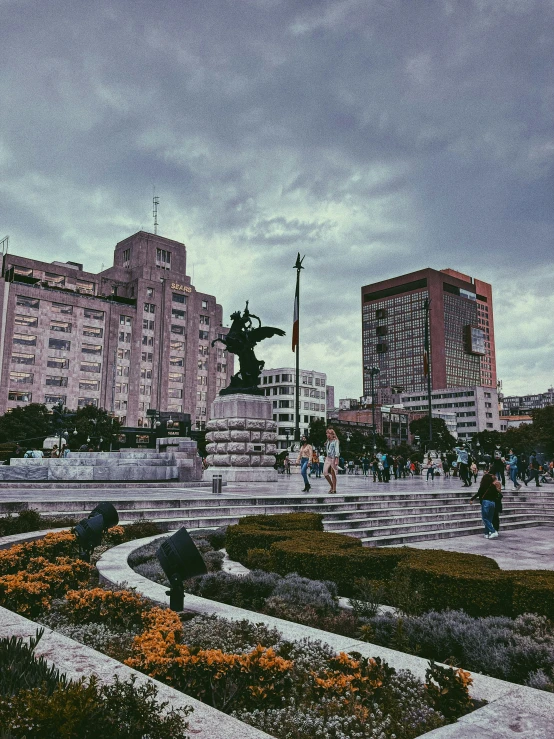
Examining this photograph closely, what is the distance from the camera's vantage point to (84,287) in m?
94.6

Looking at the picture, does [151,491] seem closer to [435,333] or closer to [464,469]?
[464,469]

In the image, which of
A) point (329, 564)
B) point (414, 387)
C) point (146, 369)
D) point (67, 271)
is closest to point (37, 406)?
point (146, 369)


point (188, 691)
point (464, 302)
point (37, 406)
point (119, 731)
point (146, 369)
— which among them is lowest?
point (188, 691)

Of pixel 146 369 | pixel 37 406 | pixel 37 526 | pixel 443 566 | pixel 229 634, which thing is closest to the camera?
pixel 229 634

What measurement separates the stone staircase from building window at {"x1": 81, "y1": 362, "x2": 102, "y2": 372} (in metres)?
74.8

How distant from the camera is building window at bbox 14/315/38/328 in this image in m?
80.6

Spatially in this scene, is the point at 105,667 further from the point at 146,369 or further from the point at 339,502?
the point at 146,369

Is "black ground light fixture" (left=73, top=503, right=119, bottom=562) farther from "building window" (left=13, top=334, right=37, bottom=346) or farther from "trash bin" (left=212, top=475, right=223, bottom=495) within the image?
"building window" (left=13, top=334, right=37, bottom=346)

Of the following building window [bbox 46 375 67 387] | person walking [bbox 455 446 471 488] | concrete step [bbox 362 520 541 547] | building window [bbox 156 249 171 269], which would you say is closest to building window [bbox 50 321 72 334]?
building window [bbox 46 375 67 387]

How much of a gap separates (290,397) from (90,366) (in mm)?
43106

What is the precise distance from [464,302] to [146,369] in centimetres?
14297

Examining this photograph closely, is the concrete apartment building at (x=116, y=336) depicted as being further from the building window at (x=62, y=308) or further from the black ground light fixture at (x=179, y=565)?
the black ground light fixture at (x=179, y=565)

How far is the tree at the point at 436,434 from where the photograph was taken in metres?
115

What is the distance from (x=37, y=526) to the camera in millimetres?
10328
